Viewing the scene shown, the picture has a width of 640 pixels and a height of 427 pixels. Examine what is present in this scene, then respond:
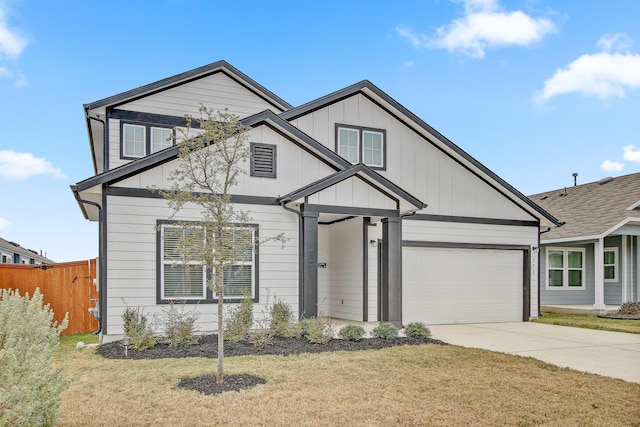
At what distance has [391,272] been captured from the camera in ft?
39.7

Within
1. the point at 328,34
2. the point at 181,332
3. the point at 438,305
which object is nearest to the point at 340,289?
the point at 438,305

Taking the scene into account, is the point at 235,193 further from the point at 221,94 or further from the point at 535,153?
the point at 535,153

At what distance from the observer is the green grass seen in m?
13.3

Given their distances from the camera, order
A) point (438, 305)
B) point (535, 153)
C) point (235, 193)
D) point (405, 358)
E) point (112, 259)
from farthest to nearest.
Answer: point (535, 153), point (438, 305), point (235, 193), point (112, 259), point (405, 358)

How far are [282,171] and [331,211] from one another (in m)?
1.45

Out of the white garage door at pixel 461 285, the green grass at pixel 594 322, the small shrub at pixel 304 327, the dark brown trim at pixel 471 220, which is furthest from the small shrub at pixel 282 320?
the green grass at pixel 594 322

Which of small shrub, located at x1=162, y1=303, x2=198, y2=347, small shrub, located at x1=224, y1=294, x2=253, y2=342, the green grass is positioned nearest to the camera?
small shrub, located at x1=162, y1=303, x2=198, y2=347

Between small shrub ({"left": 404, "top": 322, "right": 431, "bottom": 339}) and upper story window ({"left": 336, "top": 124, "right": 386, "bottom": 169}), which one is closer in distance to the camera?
small shrub ({"left": 404, "top": 322, "right": 431, "bottom": 339})

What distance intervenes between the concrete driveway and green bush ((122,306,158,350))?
587 cm

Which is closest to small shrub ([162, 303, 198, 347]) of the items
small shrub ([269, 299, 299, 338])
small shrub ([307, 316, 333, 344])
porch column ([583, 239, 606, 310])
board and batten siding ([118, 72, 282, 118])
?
small shrub ([269, 299, 299, 338])

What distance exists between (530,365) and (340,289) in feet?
22.5

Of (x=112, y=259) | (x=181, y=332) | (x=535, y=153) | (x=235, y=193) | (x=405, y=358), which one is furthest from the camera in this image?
(x=535, y=153)

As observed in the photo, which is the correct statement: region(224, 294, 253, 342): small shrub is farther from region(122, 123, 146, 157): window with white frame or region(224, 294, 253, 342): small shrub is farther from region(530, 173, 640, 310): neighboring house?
region(530, 173, 640, 310): neighboring house

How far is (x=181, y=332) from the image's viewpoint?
9.55m
